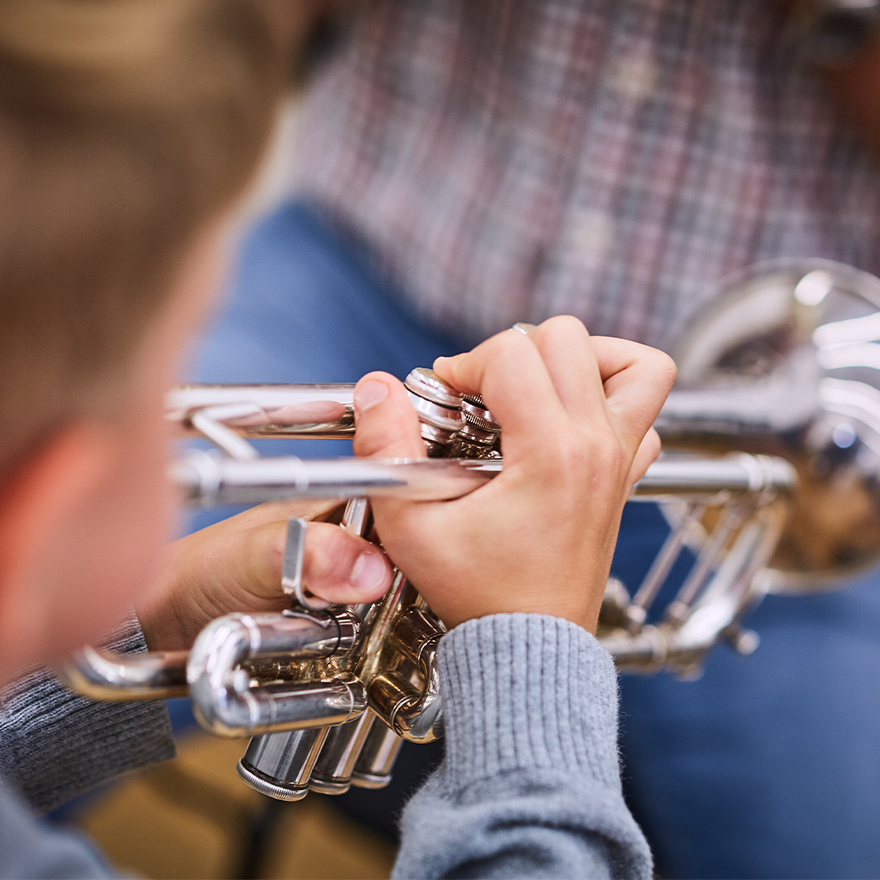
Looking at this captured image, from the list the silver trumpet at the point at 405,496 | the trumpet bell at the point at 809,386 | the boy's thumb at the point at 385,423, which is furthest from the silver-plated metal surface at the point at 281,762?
the trumpet bell at the point at 809,386

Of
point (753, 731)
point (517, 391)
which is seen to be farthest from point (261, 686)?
point (753, 731)

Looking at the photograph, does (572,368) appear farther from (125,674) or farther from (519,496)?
(125,674)

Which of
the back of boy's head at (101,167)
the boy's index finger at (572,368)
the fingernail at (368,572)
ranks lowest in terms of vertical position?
the fingernail at (368,572)

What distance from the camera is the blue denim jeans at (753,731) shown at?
2.53 feet

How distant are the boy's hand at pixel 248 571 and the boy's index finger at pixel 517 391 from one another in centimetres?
7

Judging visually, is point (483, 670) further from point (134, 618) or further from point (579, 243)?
point (579, 243)

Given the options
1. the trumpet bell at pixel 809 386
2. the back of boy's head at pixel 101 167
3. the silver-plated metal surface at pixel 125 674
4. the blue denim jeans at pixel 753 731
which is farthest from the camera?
the blue denim jeans at pixel 753 731

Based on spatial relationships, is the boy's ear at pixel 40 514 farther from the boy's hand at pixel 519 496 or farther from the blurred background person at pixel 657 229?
the blurred background person at pixel 657 229

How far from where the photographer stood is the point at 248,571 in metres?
0.35

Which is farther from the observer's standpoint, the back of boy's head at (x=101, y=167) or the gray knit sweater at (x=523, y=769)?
Answer: the gray knit sweater at (x=523, y=769)

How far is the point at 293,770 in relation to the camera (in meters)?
0.33

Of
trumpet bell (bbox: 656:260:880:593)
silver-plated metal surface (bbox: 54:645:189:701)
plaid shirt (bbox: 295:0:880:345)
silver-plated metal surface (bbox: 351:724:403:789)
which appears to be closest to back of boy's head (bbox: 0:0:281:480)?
silver-plated metal surface (bbox: 54:645:189:701)

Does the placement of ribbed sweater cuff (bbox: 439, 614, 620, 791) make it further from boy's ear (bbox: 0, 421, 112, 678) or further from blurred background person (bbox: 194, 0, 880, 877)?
blurred background person (bbox: 194, 0, 880, 877)

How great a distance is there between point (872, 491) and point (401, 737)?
0.53 metres
